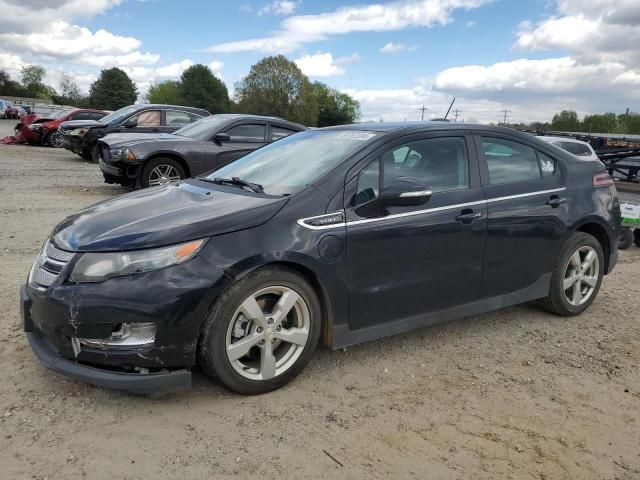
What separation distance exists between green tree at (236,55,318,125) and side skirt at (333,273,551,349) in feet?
293

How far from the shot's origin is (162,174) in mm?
9609

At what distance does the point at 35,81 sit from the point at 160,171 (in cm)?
13146

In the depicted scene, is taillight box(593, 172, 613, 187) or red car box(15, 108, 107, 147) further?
red car box(15, 108, 107, 147)

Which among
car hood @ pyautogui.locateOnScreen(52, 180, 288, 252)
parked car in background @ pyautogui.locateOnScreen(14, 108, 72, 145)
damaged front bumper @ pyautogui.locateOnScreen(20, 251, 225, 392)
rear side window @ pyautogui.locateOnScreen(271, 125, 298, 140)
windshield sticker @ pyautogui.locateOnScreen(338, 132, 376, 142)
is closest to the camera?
damaged front bumper @ pyautogui.locateOnScreen(20, 251, 225, 392)

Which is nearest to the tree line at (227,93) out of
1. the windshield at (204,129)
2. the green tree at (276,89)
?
the green tree at (276,89)

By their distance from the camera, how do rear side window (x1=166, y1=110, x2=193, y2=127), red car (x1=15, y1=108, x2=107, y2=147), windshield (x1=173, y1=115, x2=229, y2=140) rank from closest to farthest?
1. windshield (x1=173, y1=115, x2=229, y2=140)
2. rear side window (x1=166, y1=110, x2=193, y2=127)
3. red car (x1=15, y1=108, x2=107, y2=147)

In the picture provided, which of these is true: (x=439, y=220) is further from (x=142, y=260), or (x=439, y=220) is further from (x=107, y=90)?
(x=107, y=90)

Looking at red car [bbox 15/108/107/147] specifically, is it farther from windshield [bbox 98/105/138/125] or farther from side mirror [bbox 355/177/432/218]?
side mirror [bbox 355/177/432/218]

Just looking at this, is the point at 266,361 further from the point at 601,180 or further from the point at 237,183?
the point at 601,180

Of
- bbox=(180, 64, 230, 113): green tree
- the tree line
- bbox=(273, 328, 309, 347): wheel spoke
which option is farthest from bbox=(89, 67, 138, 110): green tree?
bbox=(273, 328, 309, 347): wheel spoke

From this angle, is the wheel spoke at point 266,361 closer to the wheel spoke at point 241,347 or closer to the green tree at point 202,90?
the wheel spoke at point 241,347

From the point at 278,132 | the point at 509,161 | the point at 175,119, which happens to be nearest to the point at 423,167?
the point at 509,161

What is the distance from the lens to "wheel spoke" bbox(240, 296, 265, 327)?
10.0 feet

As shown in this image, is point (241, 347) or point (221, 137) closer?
point (241, 347)
